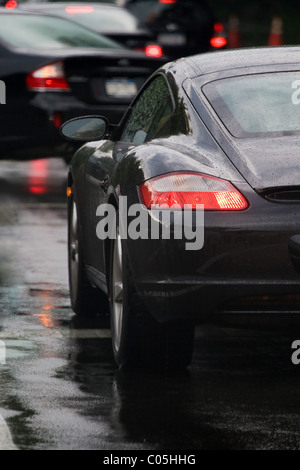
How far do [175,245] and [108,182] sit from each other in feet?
4.09

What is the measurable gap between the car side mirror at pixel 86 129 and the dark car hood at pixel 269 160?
182cm

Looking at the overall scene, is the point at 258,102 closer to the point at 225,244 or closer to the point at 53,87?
the point at 225,244

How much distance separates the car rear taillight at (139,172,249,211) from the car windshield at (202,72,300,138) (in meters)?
0.45

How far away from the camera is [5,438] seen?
582cm

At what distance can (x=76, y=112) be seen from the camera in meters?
15.7

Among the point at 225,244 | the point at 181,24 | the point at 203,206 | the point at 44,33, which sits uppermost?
the point at 203,206

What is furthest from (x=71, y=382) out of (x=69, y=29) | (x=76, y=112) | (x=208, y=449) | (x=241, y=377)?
(x=69, y=29)

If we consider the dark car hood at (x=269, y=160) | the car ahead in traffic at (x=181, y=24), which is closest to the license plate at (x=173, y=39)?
the car ahead in traffic at (x=181, y=24)

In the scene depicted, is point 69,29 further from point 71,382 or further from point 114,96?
point 71,382

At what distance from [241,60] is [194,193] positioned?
1263 mm

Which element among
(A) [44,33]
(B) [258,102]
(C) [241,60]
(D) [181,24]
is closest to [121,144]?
(C) [241,60]

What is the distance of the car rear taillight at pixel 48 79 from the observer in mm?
15680

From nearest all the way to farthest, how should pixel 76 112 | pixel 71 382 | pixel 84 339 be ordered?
pixel 71 382 < pixel 84 339 < pixel 76 112

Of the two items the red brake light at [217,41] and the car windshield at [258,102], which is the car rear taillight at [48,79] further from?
the red brake light at [217,41]
